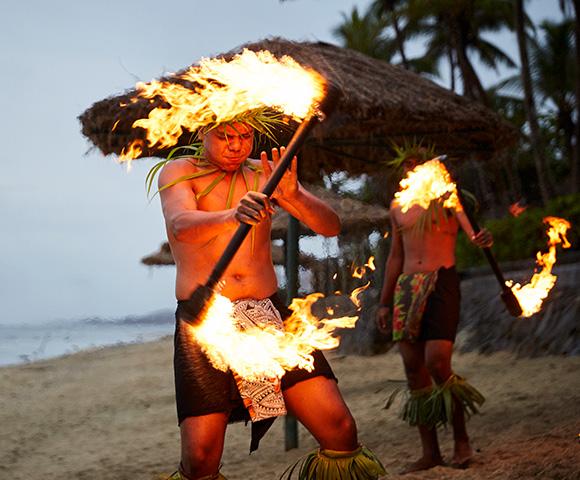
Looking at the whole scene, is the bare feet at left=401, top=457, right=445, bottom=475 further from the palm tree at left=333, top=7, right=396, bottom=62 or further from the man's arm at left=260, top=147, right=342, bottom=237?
the palm tree at left=333, top=7, right=396, bottom=62

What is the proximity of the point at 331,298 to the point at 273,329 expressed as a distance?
24.1 ft

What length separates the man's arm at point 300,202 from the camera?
230 cm

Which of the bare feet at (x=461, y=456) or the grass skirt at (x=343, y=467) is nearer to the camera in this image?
the grass skirt at (x=343, y=467)

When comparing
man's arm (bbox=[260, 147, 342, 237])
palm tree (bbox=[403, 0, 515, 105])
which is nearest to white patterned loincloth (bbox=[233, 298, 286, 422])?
man's arm (bbox=[260, 147, 342, 237])

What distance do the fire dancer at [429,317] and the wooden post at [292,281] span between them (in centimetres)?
73

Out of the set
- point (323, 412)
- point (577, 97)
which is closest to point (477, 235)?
point (323, 412)

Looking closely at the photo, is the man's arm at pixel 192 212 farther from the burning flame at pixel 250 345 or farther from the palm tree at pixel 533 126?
the palm tree at pixel 533 126

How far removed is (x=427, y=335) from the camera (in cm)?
404

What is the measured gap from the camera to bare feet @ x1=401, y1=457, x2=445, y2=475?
12.5 ft

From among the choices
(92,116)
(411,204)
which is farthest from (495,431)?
(92,116)

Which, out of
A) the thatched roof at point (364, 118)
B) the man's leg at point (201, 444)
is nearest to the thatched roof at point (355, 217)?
the thatched roof at point (364, 118)

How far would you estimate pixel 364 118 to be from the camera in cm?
450

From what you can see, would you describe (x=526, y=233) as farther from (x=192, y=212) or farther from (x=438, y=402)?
(x=192, y=212)

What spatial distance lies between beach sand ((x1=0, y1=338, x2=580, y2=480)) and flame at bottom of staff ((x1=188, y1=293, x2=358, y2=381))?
4.96 ft
